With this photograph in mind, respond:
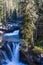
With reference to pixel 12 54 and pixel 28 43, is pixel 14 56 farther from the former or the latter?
pixel 28 43

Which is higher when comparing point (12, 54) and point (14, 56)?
point (12, 54)

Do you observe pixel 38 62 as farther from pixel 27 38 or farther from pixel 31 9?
pixel 31 9

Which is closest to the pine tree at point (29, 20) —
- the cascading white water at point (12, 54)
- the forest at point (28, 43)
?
the forest at point (28, 43)

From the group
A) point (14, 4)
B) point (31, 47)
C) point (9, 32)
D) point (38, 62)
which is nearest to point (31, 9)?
point (31, 47)

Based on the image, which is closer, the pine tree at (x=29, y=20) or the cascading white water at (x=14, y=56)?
the cascading white water at (x=14, y=56)

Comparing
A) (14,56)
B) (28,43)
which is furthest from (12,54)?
(28,43)

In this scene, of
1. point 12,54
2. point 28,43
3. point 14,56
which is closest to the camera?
point 28,43

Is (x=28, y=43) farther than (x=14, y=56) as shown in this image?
No

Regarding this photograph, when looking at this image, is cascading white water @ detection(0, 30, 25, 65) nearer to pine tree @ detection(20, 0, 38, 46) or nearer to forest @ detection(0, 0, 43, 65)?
forest @ detection(0, 0, 43, 65)

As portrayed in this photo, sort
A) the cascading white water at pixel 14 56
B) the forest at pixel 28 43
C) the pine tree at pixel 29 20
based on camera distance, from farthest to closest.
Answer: the pine tree at pixel 29 20 < the cascading white water at pixel 14 56 < the forest at pixel 28 43

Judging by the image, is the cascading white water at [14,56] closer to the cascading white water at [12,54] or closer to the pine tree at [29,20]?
the cascading white water at [12,54]

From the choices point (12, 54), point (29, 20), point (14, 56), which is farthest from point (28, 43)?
point (29, 20)

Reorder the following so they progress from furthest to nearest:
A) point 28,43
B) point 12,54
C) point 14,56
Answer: point 12,54
point 14,56
point 28,43

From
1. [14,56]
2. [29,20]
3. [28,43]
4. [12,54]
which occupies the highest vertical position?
[29,20]
